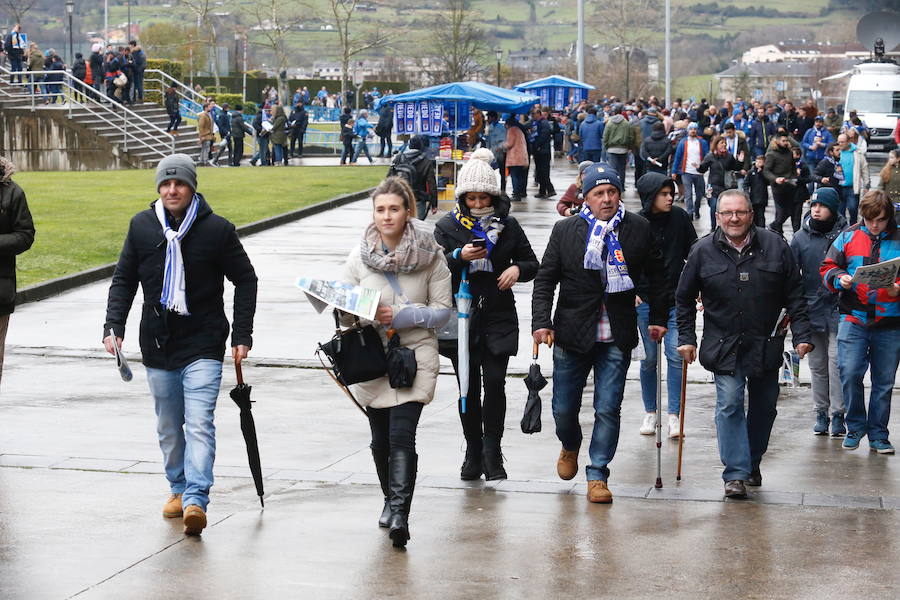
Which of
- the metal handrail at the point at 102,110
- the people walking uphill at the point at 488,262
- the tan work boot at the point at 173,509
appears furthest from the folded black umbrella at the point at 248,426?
the metal handrail at the point at 102,110

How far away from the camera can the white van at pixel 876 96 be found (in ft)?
151

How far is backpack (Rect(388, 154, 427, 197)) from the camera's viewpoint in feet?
67.4

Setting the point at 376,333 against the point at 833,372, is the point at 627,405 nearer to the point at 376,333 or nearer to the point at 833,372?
the point at 833,372

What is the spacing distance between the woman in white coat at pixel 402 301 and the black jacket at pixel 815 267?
322 cm

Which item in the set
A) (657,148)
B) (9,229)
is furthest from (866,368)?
(657,148)

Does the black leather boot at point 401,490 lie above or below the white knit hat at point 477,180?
below

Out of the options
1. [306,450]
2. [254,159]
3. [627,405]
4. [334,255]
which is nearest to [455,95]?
[334,255]

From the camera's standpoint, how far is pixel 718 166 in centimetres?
2269

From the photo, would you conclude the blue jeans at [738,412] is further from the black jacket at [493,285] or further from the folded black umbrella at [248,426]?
the folded black umbrella at [248,426]

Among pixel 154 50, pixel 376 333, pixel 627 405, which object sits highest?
pixel 154 50

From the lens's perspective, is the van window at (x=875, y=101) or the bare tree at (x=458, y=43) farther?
the bare tree at (x=458, y=43)

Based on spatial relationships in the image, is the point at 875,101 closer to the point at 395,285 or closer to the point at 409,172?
the point at 409,172

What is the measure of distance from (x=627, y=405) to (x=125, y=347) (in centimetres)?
472

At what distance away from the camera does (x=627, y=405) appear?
10.2 m
